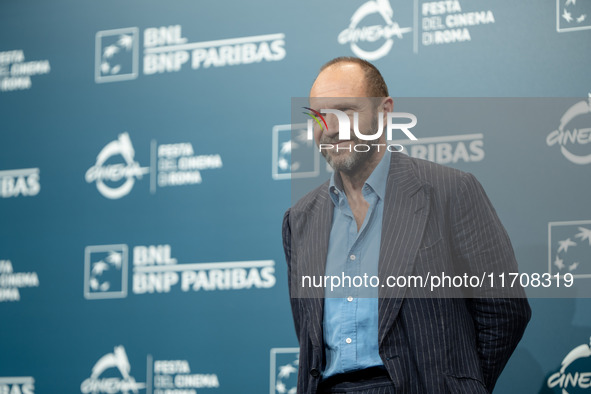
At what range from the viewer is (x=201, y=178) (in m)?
4.12

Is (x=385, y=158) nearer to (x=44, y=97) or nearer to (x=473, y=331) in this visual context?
(x=473, y=331)

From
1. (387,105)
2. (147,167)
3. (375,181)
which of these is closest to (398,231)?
(375,181)

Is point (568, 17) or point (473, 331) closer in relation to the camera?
point (473, 331)

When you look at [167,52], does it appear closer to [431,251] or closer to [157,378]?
[157,378]

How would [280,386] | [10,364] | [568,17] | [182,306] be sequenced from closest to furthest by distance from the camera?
[568,17] < [280,386] < [182,306] < [10,364]

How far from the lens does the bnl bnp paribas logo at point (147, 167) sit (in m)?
4.14

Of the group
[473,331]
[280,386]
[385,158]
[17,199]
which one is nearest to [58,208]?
[17,199]

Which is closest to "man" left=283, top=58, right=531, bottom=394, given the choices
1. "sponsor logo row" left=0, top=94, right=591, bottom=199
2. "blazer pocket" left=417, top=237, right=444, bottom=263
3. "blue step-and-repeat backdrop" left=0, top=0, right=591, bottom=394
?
"blazer pocket" left=417, top=237, right=444, bottom=263

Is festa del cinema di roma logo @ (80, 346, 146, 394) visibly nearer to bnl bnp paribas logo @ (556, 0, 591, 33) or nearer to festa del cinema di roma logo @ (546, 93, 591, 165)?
festa del cinema di roma logo @ (546, 93, 591, 165)

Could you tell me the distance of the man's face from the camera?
277 cm

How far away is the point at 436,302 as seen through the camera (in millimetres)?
2529

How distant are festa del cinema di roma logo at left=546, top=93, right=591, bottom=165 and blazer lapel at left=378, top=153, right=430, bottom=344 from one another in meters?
0.98

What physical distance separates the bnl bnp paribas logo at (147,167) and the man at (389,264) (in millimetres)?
1400

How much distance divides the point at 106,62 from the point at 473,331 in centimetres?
267
